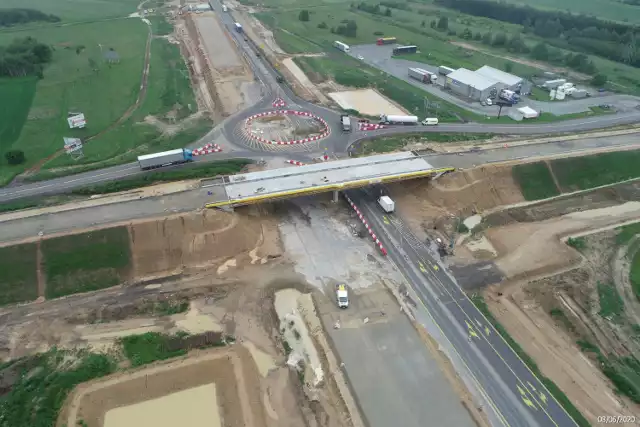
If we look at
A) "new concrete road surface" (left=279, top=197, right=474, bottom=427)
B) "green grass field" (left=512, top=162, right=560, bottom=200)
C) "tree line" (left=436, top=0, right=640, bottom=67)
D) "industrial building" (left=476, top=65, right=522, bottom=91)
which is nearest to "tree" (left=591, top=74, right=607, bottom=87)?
"industrial building" (left=476, top=65, right=522, bottom=91)

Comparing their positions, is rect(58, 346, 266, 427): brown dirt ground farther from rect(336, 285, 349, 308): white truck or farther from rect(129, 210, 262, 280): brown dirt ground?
rect(129, 210, 262, 280): brown dirt ground

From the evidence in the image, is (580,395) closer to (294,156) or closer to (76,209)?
(294,156)

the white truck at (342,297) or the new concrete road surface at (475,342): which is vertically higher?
the white truck at (342,297)

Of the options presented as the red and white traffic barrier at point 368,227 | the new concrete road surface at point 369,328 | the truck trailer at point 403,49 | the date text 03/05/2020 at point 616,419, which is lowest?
the date text 03/05/2020 at point 616,419

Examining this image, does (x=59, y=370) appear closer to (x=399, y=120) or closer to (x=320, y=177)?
(x=320, y=177)

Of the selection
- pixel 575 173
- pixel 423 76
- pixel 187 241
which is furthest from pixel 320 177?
pixel 423 76

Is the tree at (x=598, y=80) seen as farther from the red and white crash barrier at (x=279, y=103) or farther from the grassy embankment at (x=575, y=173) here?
the red and white crash barrier at (x=279, y=103)

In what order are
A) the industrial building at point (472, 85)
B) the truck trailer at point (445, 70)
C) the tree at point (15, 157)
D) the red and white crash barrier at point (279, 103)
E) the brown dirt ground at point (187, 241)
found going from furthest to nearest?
the truck trailer at point (445, 70) < the industrial building at point (472, 85) < the red and white crash barrier at point (279, 103) < the tree at point (15, 157) < the brown dirt ground at point (187, 241)

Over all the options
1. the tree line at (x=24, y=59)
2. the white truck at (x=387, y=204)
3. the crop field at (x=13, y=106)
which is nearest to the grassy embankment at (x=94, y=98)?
the crop field at (x=13, y=106)
